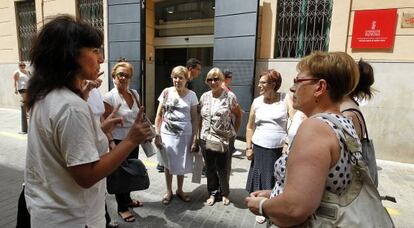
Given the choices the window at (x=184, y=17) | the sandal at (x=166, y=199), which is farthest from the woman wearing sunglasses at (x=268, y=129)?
the window at (x=184, y=17)

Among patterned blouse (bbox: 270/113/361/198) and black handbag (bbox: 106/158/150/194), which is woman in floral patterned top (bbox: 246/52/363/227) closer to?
patterned blouse (bbox: 270/113/361/198)

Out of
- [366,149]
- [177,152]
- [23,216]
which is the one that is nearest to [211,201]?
[177,152]

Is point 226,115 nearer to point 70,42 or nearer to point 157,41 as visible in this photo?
point 70,42

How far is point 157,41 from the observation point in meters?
8.52

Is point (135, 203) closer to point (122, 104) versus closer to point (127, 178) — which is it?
point (127, 178)

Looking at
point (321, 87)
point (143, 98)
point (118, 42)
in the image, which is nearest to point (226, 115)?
point (321, 87)

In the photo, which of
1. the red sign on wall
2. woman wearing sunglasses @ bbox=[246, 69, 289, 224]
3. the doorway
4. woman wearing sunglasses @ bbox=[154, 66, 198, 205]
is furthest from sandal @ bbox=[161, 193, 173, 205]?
the doorway

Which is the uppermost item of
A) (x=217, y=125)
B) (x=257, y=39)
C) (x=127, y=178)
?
(x=257, y=39)

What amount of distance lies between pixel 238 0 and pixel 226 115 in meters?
3.71

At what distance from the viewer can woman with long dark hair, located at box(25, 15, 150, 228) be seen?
1.19 metres

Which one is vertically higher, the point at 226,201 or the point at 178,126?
the point at 178,126

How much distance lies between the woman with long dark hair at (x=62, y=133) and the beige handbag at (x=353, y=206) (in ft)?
2.83

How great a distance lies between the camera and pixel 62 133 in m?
1.17

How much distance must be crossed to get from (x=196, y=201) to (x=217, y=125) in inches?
40.6
